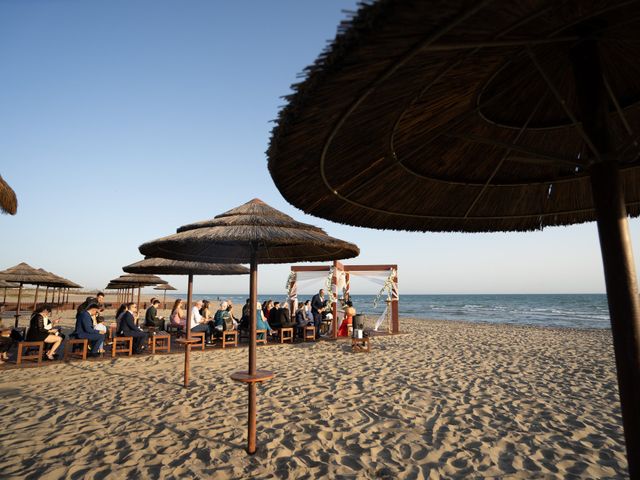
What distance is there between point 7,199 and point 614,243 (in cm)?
849

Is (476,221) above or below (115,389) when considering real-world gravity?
above

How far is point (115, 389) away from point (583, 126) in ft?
22.1

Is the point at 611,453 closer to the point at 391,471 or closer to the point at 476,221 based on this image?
the point at 391,471

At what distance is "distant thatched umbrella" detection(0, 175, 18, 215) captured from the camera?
250 inches

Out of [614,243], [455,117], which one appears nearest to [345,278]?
[455,117]

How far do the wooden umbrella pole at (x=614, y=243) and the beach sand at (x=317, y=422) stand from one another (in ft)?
7.36

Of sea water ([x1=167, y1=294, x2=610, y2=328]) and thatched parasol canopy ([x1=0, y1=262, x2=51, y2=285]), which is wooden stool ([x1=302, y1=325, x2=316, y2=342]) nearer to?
sea water ([x1=167, y1=294, x2=610, y2=328])

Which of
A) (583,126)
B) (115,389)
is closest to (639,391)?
(583,126)

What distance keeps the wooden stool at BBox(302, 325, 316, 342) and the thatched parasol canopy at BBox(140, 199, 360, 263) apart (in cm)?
685

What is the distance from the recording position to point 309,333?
12.0m

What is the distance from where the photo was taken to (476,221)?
3.06m

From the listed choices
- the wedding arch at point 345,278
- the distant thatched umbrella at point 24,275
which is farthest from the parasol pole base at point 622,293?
the distant thatched umbrella at point 24,275

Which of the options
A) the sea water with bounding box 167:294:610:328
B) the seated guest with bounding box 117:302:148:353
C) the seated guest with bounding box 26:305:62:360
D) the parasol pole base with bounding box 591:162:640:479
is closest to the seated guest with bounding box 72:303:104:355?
the seated guest with bounding box 26:305:62:360

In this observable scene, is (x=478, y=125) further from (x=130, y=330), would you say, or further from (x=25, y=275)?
(x=25, y=275)
